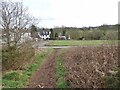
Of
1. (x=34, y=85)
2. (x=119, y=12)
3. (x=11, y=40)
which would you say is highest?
(x=119, y=12)

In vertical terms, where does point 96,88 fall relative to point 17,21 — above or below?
below

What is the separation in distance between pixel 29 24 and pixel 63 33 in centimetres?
6100

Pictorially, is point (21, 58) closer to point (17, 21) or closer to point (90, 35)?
point (17, 21)

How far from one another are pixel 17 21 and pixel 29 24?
1795 millimetres

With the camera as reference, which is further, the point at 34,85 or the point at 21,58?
the point at 21,58

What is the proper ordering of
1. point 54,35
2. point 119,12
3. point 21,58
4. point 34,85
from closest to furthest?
point 119,12
point 34,85
point 21,58
point 54,35

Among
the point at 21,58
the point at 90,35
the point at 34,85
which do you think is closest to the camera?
the point at 34,85

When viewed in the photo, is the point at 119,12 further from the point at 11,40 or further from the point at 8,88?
the point at 11,40

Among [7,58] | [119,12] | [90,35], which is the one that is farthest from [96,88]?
[90,35]

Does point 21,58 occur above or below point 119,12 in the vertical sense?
below

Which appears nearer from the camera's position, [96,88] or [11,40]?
[96,88]

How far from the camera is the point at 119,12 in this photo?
343 inches

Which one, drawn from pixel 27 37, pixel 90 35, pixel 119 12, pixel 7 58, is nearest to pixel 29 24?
pixel 27 37

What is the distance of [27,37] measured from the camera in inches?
737
